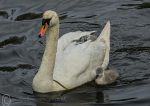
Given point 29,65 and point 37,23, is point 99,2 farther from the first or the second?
point 29,65

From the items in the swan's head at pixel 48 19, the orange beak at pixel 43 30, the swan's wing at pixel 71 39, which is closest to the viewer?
the orange beak at pixel 43 30

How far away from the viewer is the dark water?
33.0 ft

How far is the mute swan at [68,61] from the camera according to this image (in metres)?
10.1

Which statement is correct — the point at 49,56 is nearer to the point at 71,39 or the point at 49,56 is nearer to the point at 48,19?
the point at 48,19

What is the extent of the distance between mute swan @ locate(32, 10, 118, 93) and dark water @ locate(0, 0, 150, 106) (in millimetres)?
157

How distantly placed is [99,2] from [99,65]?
373 cm

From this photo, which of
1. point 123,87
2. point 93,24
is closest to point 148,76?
point 123,87

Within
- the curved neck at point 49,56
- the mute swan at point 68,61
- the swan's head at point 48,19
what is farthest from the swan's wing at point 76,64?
the swan's head at point 48,19

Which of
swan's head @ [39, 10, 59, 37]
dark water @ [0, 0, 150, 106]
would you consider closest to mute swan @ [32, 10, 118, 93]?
swan's head @ [39, 10, 59, 37]

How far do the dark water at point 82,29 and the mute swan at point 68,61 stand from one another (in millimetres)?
157

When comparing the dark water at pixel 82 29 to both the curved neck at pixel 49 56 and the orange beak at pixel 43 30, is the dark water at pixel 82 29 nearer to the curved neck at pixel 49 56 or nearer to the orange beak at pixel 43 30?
the curved neck at pixel 49 56

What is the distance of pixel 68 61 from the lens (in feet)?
34.2

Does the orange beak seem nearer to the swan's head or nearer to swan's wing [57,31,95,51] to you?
the swan's head

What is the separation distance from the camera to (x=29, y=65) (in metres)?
11.5
